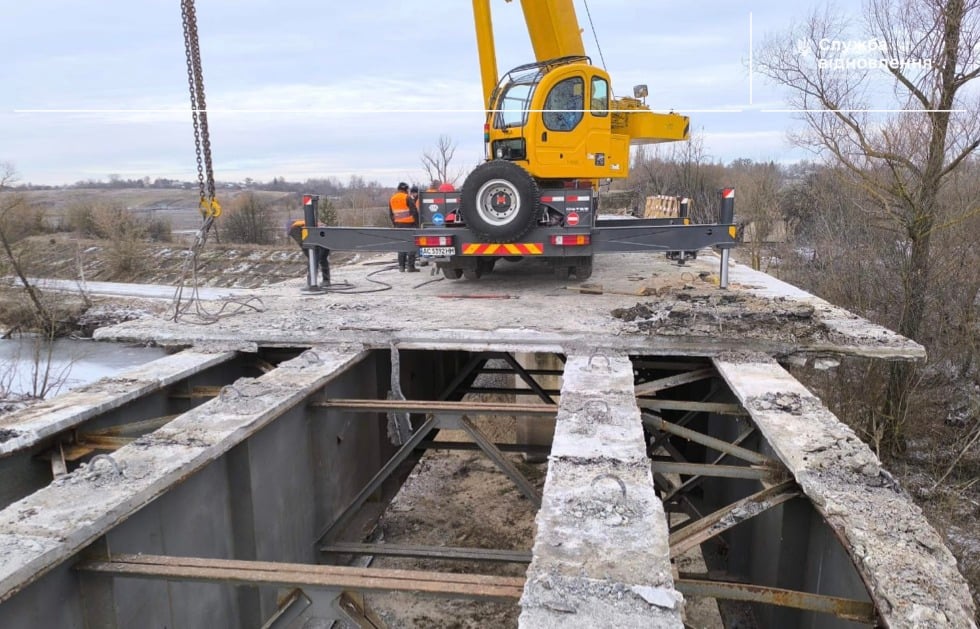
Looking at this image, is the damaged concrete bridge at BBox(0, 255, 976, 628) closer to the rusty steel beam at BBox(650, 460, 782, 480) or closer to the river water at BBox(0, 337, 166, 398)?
the rusty steel beam at BBox(650, 460, 782, 480)

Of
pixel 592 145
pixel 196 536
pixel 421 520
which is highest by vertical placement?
pixel 592 145

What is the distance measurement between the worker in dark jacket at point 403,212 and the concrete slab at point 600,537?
6605 millimetres

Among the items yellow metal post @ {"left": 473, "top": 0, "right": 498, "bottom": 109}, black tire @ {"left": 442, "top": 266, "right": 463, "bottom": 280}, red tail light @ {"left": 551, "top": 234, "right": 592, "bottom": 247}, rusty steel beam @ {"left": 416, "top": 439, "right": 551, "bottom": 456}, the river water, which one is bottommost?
the river water

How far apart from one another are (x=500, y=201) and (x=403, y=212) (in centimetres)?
282

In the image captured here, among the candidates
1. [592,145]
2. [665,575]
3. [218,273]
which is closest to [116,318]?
[218,273]

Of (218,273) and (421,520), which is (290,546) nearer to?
(421,520)

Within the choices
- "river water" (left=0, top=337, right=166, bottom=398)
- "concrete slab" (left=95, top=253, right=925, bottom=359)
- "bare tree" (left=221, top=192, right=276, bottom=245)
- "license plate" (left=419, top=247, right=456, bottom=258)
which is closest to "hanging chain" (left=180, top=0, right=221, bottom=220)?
"concrete slab" (left=95, top=253, right=925, bottom=359)

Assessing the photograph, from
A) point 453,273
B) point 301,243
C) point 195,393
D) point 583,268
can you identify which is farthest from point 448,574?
point 453,273

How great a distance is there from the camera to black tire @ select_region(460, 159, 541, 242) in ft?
23.8

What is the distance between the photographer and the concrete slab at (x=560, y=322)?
503 centimetres

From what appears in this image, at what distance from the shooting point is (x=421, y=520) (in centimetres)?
960

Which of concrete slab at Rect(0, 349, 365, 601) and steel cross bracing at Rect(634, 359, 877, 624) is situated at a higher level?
concrete slab at Rect(0, 349, 365, 601)

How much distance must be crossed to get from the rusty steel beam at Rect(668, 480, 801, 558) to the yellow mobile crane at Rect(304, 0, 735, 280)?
389 centimetres

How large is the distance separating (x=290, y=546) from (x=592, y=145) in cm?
586
